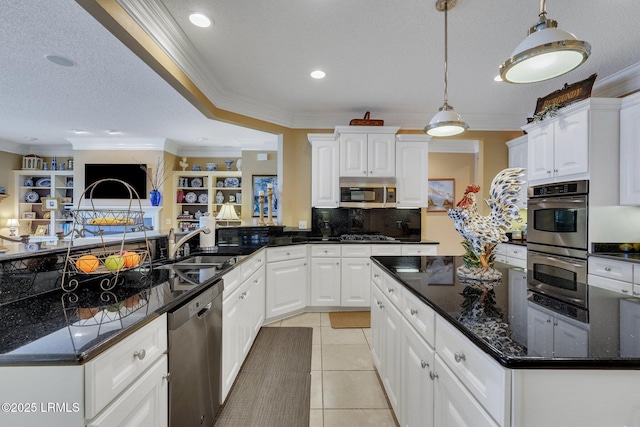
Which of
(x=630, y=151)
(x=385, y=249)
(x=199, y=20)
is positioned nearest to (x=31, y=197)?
(x=199, y=20)

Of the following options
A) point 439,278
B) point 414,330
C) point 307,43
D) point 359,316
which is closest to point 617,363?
point 414,330

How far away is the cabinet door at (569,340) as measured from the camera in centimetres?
76

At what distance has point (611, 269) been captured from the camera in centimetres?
259

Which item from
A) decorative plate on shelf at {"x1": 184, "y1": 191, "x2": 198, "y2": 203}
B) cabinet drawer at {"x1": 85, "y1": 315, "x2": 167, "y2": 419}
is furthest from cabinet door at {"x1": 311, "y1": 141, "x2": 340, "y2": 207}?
decorative plate on shelf at {"x1": 184, "y1": 191, "x2": 198, "y2": 203}

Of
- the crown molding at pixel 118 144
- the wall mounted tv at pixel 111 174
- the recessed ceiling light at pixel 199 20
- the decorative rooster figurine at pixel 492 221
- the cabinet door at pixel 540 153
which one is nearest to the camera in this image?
the decorative rooster figurine at pixel 492 221

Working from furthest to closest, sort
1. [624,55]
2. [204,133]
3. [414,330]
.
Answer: [204,133], [624,55], [414,330]

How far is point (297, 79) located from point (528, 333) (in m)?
3.02

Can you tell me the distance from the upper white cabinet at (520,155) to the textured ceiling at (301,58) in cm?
33

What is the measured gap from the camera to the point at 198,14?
2080 millimetres

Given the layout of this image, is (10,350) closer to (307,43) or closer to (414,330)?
(414,330)

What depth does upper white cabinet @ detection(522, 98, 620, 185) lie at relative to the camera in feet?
9.32

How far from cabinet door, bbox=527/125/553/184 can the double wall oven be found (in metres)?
0.15

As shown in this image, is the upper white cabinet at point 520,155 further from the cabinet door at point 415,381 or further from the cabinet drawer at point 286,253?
the cabinet door at point 415,381

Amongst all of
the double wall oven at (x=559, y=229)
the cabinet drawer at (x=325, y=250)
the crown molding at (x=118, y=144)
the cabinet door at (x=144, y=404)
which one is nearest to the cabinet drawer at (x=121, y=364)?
the cabinet door at (x=144, y=404)
